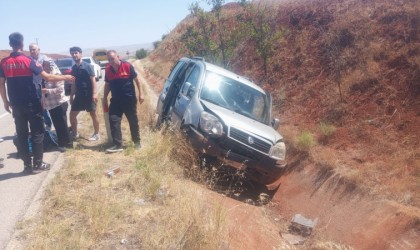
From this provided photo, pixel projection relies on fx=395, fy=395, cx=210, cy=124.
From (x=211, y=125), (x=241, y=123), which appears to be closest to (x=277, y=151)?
(x=241, y=123)

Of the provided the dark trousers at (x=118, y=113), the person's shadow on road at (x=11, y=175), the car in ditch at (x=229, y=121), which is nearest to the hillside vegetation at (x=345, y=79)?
the car in ditch at (x=229, y=121)

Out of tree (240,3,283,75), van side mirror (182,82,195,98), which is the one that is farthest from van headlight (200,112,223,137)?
tree (240,3,283,75)

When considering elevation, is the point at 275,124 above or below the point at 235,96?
below

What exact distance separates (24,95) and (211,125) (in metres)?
2.77

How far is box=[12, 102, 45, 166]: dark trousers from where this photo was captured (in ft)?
18.6

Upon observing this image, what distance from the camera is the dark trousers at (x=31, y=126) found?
566 cm

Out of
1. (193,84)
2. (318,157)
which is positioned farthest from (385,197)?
(193,84)

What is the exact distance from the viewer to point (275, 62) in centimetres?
1483

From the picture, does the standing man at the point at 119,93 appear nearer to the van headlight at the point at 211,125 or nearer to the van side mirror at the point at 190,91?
the van side mirror at the point at 190,91

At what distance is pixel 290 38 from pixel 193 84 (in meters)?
9.45

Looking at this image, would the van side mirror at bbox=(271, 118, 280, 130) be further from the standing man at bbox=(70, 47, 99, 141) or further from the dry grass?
the standing man at bbox=(70, 47, 99, 141)

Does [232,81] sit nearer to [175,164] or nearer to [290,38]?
[175,164]

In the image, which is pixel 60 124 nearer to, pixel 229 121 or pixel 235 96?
pixel 229 121

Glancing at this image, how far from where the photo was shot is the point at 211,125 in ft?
20.6
